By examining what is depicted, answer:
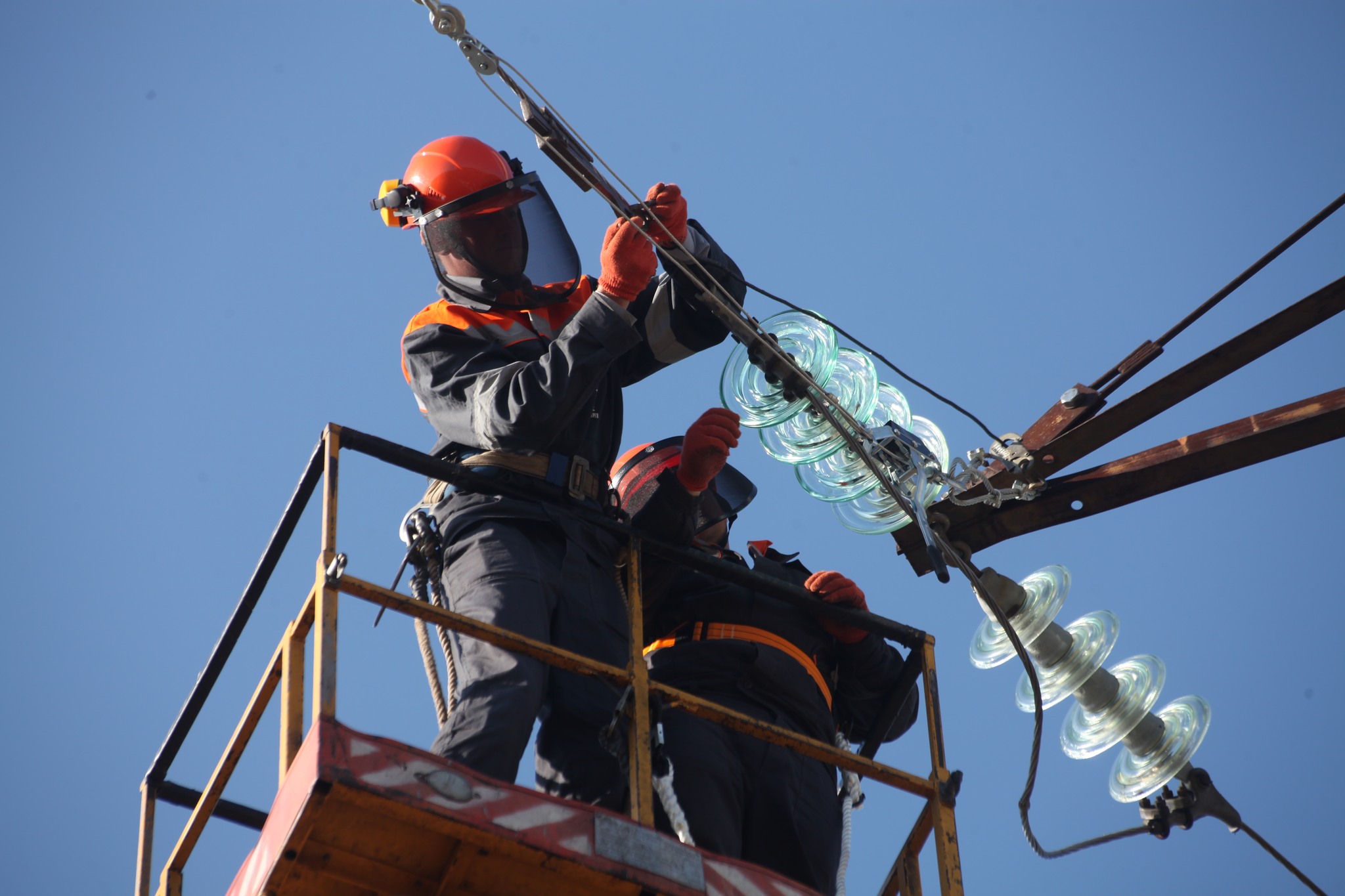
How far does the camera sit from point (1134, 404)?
5961mm

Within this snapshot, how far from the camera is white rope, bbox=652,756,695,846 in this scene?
464cm

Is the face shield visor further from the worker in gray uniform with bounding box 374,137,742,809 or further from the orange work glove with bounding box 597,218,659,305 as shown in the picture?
the orange work glove with bounding box 597,218,659,305

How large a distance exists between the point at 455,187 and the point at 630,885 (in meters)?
3.31

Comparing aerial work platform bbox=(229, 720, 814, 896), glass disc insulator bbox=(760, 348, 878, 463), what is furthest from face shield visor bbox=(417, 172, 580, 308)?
aerial work platform bbox=(229, 720, 814, 896)

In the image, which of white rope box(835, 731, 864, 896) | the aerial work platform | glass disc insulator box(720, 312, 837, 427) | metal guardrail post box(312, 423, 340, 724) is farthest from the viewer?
glass disc insulator box(720, 312, 837, 427)

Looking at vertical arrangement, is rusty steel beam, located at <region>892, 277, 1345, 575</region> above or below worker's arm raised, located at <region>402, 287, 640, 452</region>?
above

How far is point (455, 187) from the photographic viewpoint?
616 cm

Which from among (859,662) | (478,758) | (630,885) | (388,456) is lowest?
(630,885)

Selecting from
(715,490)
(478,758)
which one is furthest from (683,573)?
(478,758)

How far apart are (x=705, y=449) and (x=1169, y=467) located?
189 centimetres

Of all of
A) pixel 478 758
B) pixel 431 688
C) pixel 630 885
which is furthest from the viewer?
pixel 431 688

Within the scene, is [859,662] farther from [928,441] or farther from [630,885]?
[630,885]

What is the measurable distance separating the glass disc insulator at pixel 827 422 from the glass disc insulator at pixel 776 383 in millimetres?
73

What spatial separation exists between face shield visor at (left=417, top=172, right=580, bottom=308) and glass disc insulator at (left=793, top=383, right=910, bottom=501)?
122 cm
